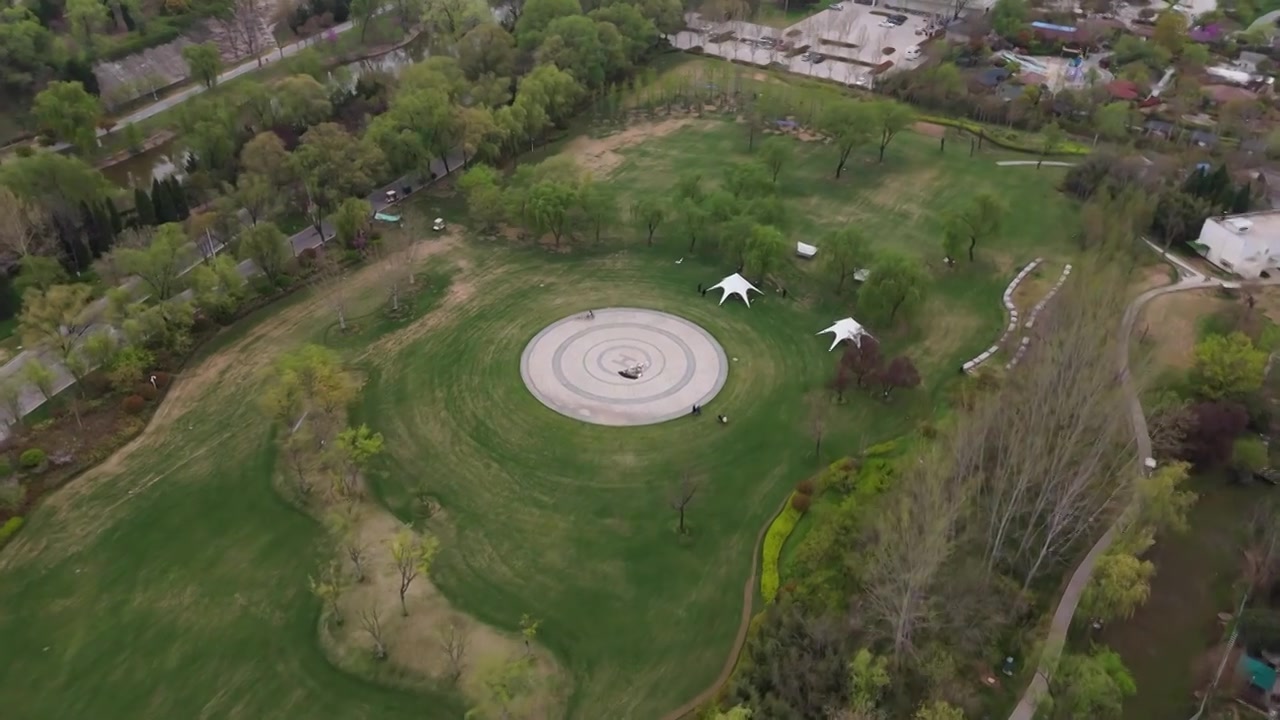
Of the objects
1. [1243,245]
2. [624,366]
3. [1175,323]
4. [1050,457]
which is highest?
[1050,457]

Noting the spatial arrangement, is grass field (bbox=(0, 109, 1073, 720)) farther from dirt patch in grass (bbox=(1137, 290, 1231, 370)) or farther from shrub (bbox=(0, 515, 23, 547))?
dirt patch in grass (bbox=(1137, 290, 1231, 370))

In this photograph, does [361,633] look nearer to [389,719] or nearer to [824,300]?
[389,719]

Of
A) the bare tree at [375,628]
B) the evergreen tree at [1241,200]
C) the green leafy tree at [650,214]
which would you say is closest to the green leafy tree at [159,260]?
the bare tree at [375,628]

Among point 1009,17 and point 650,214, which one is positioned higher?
point 1009,17

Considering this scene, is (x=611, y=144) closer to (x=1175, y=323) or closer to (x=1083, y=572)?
(x=1175, y=323)

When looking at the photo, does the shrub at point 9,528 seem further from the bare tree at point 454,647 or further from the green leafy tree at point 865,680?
the green leafy tree at point 865,680

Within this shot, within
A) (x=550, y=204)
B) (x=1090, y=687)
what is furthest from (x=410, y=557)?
(x=550, y=204)

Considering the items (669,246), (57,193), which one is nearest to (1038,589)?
(669,246)
